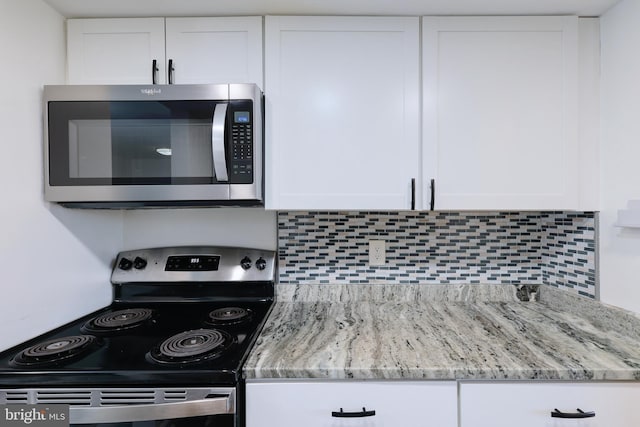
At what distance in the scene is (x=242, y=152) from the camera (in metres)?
1.20

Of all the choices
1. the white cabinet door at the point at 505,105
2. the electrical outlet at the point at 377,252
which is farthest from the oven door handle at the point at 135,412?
the white cabinet door at the point at 505,105

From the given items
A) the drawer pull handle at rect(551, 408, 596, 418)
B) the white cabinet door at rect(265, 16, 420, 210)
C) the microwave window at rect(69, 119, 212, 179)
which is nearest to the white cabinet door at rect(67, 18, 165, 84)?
the microwave window at rect(69, 119, 212, 179)

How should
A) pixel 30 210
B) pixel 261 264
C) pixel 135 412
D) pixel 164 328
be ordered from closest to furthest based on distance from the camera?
pixel 135 412, pixel 30 210, pixel 164 328, pixel 261 264

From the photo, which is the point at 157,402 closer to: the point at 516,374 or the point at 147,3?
the point at 516,374

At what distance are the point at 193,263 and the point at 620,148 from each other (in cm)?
184

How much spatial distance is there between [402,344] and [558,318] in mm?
744

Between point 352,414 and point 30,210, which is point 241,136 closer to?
point 30,210

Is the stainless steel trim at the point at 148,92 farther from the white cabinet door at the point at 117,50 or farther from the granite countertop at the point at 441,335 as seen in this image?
the granite countertop at the point at 441,335

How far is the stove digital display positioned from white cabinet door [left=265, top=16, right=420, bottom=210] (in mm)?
570

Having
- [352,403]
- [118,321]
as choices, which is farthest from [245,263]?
[352,403]

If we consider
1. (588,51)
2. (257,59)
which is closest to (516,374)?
(588,51)

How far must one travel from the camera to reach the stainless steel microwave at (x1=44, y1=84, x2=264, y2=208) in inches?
46.7

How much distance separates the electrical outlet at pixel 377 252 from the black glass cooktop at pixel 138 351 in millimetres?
588

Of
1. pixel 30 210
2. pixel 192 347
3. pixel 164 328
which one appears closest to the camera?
pixel 192 347
